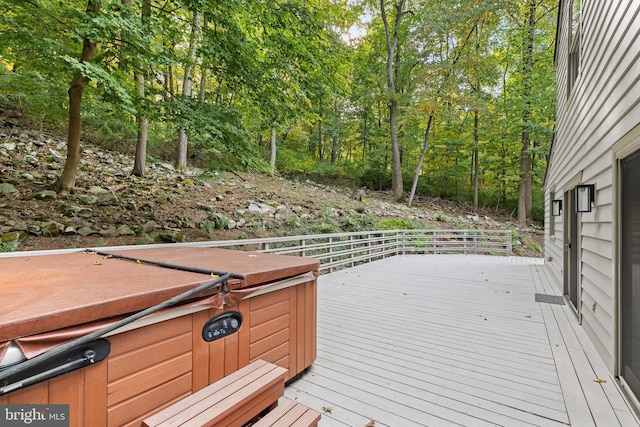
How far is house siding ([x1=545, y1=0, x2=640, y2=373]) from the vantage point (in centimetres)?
219

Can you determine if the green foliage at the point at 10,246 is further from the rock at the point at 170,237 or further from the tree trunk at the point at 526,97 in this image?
the tree trunk at the point at 526,97

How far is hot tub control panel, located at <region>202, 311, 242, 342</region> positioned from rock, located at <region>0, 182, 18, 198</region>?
18.9 ft

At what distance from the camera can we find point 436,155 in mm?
16922

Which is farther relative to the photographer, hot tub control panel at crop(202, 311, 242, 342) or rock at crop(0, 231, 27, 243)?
rock at crop(0, 231, 27, 243)

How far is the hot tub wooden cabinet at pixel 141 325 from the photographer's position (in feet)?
3.80

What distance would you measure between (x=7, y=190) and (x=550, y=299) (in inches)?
357

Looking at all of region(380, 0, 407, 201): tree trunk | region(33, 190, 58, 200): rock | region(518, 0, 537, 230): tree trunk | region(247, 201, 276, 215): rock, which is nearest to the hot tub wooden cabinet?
region(33, 190, 58, 200): rock

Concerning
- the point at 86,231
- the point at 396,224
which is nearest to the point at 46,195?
the point at 86,231

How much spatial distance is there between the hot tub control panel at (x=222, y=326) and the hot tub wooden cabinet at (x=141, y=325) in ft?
0.09

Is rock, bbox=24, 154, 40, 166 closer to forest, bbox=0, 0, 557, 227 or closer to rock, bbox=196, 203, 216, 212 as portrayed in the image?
forest, bbox=0, 0, 557, 227

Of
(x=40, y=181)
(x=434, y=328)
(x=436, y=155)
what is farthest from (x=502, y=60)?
(x=40, y=181)

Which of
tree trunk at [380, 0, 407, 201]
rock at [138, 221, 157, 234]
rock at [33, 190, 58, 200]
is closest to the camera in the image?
rock at [33, 190, 58, 200]

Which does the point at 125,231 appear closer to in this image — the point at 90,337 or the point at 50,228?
the point at 50,228

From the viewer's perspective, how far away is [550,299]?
15.0 ft
